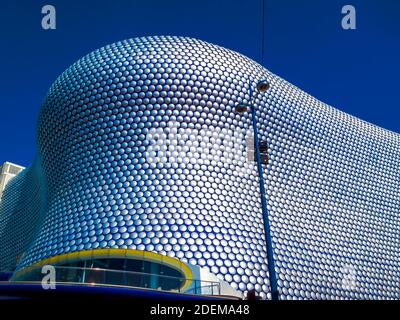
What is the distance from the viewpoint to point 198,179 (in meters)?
21.3

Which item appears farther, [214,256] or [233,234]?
[233,234]

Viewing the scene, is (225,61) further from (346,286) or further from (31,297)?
(31,297)

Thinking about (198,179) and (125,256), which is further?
(198,179)

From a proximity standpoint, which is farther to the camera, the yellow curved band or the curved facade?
the curved facade

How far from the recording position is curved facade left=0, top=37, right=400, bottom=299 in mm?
19578

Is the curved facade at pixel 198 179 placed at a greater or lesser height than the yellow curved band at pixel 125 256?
greater

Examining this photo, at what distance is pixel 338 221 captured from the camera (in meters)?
26.7

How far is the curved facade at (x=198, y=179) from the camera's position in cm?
1958

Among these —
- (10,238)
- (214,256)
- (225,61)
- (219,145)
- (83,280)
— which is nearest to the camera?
(83,280)

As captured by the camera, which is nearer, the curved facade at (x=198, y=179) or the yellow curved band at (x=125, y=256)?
the yellow curved band at (x=125, y=256)

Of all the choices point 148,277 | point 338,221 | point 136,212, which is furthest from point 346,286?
point 148,277

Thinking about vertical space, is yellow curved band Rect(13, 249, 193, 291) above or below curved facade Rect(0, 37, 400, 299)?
below

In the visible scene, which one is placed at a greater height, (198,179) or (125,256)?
(198,179)

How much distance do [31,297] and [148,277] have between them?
2.94m
